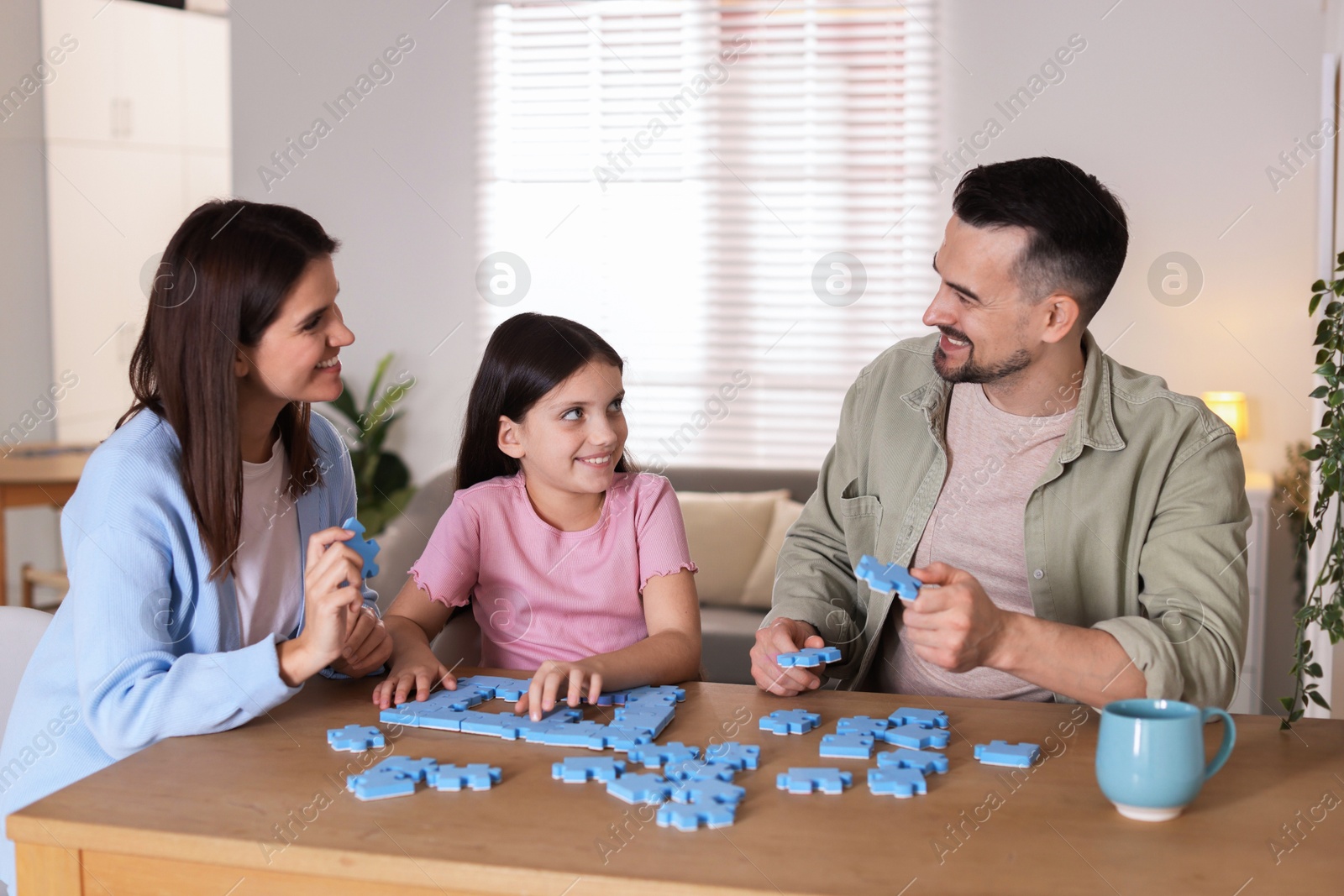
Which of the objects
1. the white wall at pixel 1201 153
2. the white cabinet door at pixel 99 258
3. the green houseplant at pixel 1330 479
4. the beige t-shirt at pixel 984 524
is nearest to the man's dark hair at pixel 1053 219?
the beige t-shirt at pixel 984 524

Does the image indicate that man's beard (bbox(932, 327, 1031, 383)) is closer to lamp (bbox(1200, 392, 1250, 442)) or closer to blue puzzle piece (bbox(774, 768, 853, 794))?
blue puzzle piece (bbox(774, 768, 853, 794))

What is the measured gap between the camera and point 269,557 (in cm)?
193

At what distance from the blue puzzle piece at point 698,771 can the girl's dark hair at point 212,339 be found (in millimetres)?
831

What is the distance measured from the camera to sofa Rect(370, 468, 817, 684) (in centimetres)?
436

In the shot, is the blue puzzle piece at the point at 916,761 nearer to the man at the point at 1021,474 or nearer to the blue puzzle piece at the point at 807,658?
the blue puzzle piece at the point at 807,658

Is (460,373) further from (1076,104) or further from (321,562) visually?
(321,562)

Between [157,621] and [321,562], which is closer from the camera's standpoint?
[321,562]

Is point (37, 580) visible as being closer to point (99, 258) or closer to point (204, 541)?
point (99, 258)

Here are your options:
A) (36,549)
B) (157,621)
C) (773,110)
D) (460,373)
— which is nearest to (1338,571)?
(157,621)

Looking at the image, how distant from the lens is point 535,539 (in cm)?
224

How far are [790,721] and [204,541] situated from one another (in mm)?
954

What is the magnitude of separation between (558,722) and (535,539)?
0.66 meters

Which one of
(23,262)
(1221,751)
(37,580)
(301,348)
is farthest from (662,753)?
(23,262)

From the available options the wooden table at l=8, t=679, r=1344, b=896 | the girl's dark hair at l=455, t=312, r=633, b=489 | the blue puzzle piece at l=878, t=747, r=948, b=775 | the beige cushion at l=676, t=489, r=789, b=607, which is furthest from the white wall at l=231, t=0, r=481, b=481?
the blue puzzle piece at l=878, t=747, r=948, b=775
